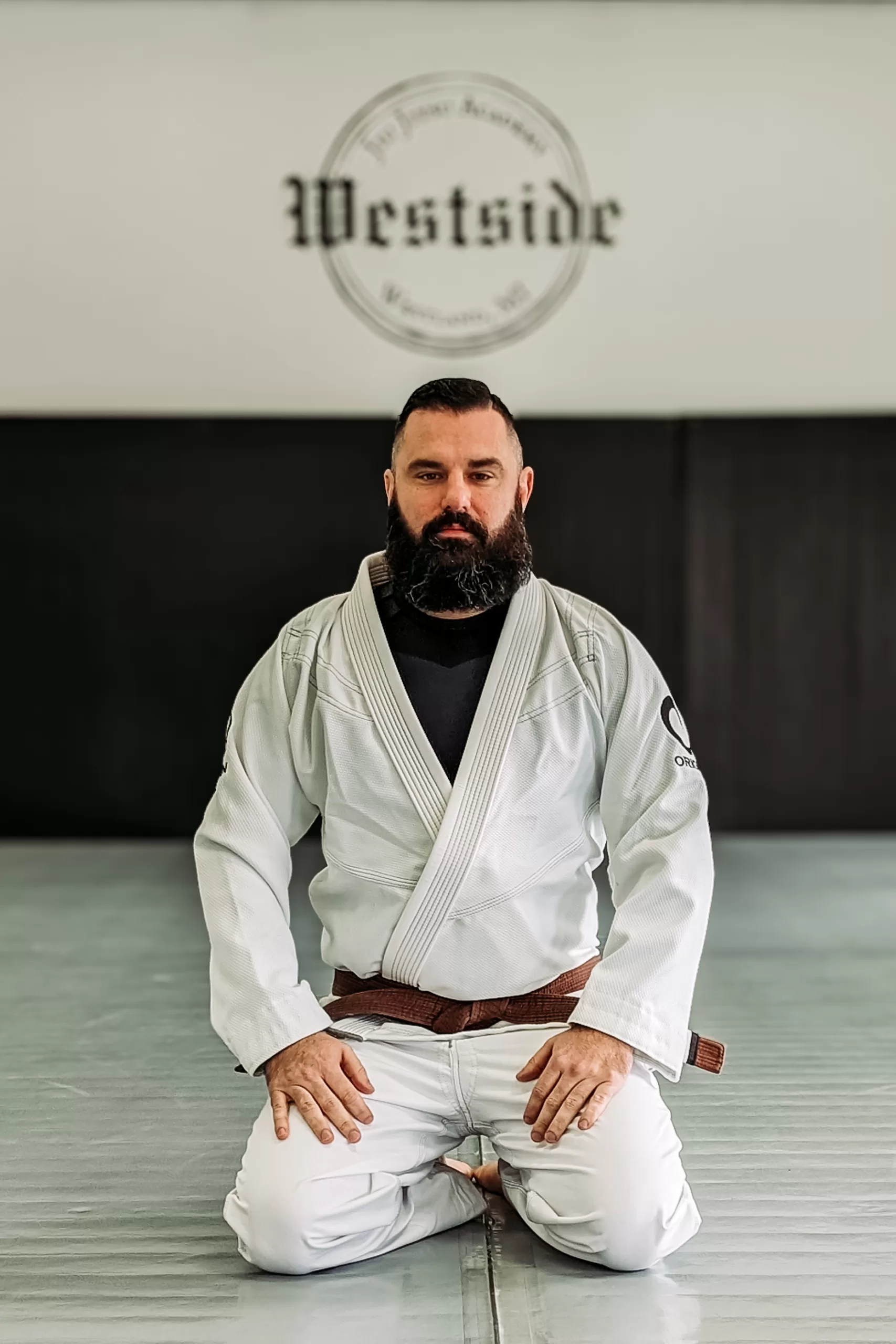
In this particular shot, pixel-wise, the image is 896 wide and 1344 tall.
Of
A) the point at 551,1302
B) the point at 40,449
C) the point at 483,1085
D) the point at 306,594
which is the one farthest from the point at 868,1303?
the point at 40,449

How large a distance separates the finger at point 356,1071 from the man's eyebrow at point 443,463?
0.70 meters

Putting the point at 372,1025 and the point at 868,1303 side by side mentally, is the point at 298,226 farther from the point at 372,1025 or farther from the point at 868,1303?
the point at 868,1303

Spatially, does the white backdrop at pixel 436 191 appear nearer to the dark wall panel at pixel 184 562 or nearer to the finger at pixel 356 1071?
the dark wall panel at pixel 184 562

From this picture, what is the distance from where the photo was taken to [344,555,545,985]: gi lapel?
1.65 metres

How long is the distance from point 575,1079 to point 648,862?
276mm

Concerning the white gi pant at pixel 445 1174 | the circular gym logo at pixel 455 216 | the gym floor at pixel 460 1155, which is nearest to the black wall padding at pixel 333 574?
the circular gym logo at pixel 455 216

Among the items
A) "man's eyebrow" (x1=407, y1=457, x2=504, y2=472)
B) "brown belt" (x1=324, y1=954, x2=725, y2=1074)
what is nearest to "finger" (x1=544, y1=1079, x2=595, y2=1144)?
"brown belt" (x1=324, y1=954, x2=725, y2=1074)

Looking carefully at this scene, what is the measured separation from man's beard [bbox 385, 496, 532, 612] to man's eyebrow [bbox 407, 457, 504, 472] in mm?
60

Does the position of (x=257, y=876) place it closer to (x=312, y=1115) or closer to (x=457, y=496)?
(x=312, y=1115)

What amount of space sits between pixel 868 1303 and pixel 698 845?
1.71ft

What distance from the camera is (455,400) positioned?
1.71 metres

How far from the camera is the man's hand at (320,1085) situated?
1.56 meters

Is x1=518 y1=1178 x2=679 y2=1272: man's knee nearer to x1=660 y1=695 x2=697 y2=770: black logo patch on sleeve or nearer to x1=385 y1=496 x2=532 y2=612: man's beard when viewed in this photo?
x1=660 y1=695 x2=697 y2=770: black logo patch on sleeve

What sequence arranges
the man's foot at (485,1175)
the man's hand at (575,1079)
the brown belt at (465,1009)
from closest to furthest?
1. the man's hand at (575,1079)
2. the brown belt at (465,1009)
3. the man's foot at (485,1175)
